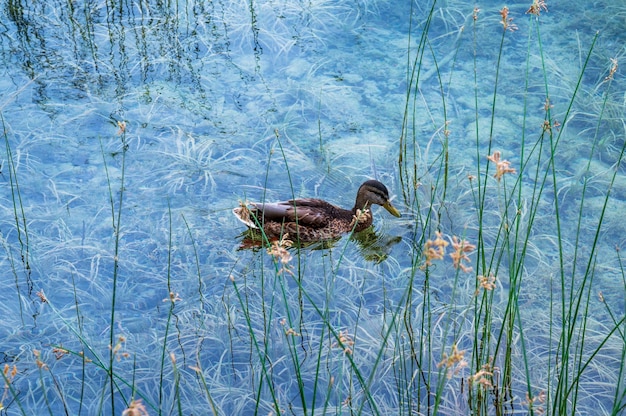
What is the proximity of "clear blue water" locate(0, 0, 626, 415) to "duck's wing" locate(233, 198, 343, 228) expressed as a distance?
14 centimetres

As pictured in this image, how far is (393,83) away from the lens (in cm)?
569

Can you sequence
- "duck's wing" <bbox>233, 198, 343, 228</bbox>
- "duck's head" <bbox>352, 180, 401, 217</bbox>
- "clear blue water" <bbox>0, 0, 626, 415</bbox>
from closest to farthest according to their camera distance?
"clear blue water" <bbox>0, 0, 626, 415</bbox> < "duck's wing" <bbox>233, 198, 343, 228</bbox> < "duck's head" <bbox>352, 180, 401, 217</bbox>

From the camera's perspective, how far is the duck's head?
4.46 metres

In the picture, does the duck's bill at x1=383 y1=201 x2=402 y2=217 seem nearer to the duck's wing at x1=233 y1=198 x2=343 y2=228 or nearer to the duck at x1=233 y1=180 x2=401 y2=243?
the duck at x1=233 y1=180 x2=401 y2=243

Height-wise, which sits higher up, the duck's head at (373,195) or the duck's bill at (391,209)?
the duck's head at (373,195)

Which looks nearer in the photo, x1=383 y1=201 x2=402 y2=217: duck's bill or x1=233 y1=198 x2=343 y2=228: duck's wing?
x1=233 y1=198 x2=343 y2=228: duck's wing

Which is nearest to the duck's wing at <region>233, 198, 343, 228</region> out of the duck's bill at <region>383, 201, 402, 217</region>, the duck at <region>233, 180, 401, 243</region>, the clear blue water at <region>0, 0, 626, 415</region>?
Result: the duck at <region>233, 180, 401, 243</region>

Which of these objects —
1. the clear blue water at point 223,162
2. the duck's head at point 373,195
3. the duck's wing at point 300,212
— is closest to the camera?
the clear blue water at point 223,162

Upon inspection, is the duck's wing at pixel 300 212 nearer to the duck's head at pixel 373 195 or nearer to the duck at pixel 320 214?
the duck at pixel 320 214

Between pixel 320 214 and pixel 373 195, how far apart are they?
311 mm

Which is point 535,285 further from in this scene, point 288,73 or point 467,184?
point 288,73

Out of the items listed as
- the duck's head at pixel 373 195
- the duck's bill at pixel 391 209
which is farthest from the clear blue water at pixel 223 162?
the duck's head at pixel 373 195

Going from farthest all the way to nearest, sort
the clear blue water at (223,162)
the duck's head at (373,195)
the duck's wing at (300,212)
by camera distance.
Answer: the duck's head at (373,195), the duck's wing at (300,212), the clear blue water at (223,162)

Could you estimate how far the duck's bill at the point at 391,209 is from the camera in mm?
4509
